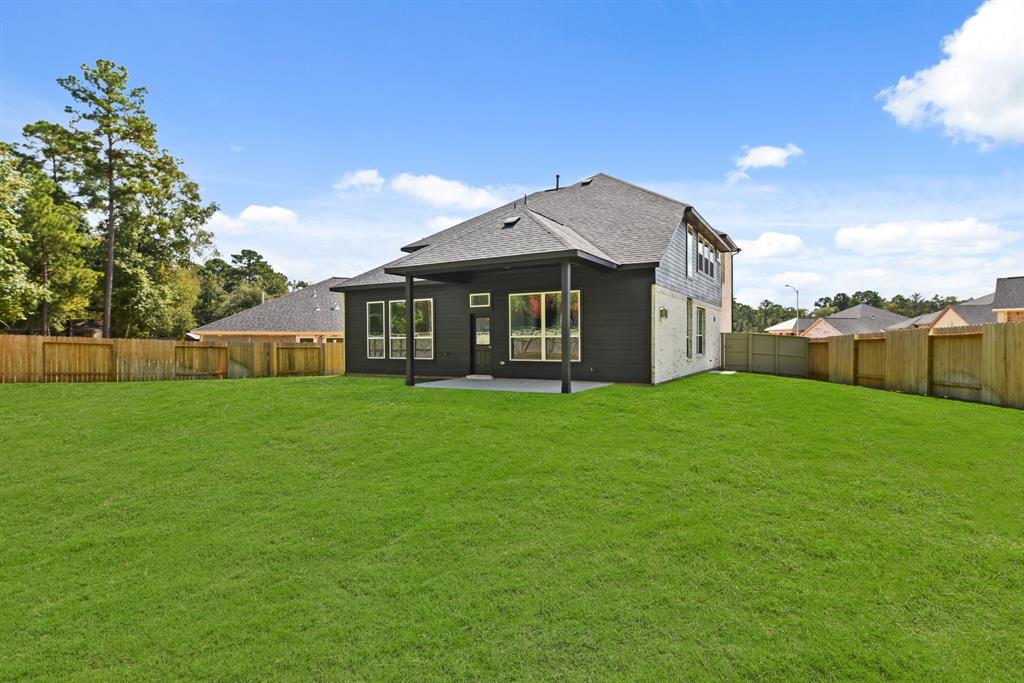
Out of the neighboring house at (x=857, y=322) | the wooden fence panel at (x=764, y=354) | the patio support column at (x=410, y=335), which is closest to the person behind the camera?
the patio support column at (x=410, y=335)

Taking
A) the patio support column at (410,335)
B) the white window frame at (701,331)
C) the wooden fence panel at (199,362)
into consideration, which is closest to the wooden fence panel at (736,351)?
the white window frame at (701,331)

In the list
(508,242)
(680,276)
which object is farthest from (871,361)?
(508,242)

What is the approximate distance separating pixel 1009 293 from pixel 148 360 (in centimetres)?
4531

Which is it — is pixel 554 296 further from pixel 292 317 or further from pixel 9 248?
pixel 9 248

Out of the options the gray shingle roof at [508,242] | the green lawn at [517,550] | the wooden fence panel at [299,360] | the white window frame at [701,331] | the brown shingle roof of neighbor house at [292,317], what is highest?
the gray shingle roof at [508,242]

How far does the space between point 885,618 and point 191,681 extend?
16.7 ft

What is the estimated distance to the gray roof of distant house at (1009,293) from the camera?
1160 inches

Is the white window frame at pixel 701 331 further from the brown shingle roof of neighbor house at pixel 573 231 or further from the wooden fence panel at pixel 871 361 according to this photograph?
the wooden fence panel at pixel 871 361

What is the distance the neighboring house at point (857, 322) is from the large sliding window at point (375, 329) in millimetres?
60957

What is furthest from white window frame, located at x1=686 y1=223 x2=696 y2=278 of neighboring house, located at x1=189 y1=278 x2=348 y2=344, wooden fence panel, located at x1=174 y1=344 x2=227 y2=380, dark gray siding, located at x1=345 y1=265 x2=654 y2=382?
neighboring house, located at x1=189 y1=278 x2=348 y2=344

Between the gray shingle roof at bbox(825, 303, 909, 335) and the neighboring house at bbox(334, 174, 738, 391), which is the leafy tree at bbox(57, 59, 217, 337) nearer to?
the neighboring house at bbox(334, 174, 738, 391)

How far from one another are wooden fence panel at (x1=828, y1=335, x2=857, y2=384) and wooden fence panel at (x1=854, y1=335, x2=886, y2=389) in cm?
14

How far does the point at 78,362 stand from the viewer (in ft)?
53.3

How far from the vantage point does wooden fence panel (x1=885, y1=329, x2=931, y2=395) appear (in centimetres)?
1315
